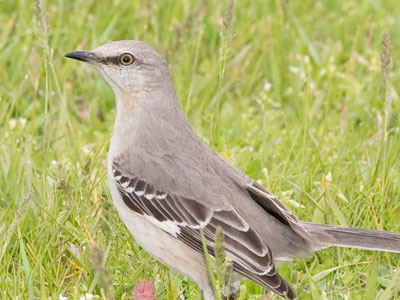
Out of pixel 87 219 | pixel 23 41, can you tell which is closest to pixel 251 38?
pixel 23 41

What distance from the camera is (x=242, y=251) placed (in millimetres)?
5992

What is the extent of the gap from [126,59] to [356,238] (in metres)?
2.19

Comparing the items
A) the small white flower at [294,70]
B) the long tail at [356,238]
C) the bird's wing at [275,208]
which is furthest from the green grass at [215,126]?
the bird's wing at [275,208]

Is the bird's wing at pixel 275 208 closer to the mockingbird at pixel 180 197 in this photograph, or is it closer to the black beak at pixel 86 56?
→ the mockingbird at pixel 180 197

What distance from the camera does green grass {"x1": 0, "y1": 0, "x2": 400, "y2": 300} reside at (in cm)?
645

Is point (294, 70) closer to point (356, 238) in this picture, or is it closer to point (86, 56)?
point (86, 56)

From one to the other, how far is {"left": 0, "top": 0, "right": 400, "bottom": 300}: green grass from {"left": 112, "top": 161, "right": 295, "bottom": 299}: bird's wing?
233 mm

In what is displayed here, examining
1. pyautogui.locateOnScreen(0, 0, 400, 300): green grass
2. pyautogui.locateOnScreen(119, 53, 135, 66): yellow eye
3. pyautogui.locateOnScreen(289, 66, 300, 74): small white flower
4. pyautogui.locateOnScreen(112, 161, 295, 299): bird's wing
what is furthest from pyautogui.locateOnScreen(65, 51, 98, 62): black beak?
pyautogui.locateOnScreen(289, 66, 300, 74): small white flower

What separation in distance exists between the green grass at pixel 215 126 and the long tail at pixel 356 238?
0.20 meters

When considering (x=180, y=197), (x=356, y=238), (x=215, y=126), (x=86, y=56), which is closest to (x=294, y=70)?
(x=215, y=126)

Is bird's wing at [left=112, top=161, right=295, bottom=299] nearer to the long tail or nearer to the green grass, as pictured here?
the green grass

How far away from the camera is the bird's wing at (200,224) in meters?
5.89

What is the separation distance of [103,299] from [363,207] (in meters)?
2.49

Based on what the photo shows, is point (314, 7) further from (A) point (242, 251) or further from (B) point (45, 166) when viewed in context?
(A) point (242, 251)
